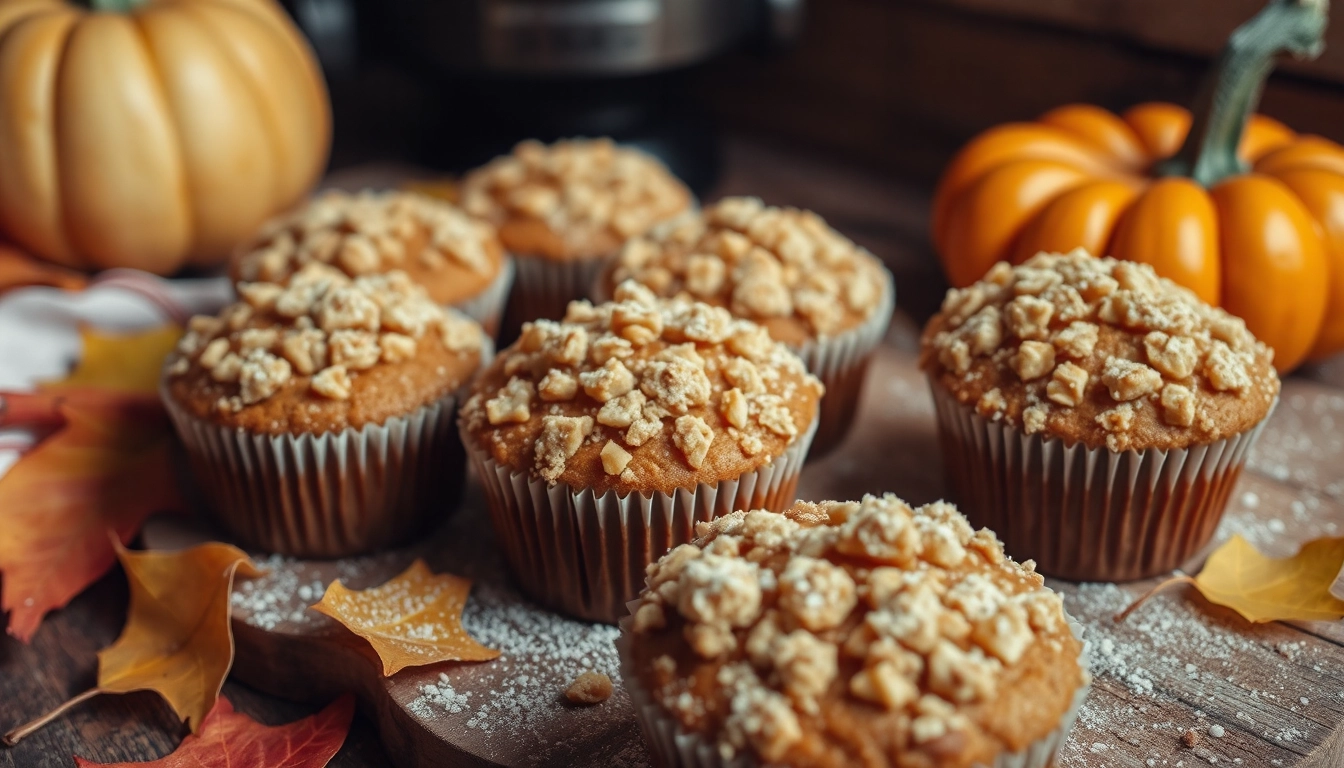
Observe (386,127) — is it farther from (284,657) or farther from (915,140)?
(284,657)

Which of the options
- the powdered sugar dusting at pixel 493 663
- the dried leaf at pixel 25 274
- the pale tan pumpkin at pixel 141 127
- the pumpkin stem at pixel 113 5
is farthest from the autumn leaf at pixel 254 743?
the pumpkin stem at pixel 113 5

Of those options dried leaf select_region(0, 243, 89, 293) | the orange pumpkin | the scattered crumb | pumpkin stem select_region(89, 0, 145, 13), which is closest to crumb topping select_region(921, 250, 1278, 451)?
the orange pumpkin

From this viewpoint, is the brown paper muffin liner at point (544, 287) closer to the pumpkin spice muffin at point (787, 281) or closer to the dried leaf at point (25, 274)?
the pumpkin spice muffin at point (787, 281)

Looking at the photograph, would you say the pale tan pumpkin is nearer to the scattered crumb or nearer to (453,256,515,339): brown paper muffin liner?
(453,256,515,339): brown paper muffin liner

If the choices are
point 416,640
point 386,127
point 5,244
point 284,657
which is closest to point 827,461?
point 416,640

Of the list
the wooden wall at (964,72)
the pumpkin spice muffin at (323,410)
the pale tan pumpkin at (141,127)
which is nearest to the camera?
the pumpkin spice muffin at (323,410)

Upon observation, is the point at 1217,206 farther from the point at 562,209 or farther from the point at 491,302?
the point at 491,302
